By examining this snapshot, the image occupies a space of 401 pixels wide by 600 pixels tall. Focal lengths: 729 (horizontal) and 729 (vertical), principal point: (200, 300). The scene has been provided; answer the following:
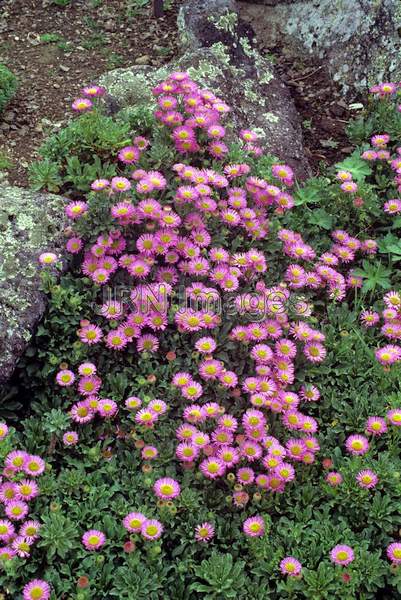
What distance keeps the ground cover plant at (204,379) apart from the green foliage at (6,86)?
3.99 feet

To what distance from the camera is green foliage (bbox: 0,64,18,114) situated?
511 cm

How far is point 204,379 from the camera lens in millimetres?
3166

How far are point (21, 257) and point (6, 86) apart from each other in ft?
7.58

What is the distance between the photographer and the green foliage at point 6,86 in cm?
511

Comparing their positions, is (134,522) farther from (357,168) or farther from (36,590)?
(357,168)

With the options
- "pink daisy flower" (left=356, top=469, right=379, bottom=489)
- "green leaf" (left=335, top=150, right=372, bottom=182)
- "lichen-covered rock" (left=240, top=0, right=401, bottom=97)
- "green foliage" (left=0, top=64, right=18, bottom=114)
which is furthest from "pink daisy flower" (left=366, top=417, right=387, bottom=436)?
"green foliage" (left=0, top=64, right=18, bottom=114)

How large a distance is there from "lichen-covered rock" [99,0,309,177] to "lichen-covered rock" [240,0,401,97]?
0.60 metres

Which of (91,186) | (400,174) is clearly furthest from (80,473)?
(400,174)

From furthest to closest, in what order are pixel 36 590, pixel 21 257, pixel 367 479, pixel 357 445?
pixel 21 257
pixel 357 445
pixel 367 479
pixel 36 590

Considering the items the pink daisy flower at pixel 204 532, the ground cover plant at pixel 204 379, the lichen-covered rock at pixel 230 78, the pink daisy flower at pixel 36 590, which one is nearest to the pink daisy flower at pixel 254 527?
the ground cover plant at pixel 204 379

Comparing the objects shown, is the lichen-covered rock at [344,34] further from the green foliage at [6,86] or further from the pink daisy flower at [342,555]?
the pink daisy flower at [342,555]

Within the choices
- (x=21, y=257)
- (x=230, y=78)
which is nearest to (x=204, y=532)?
(x=21, y=257)

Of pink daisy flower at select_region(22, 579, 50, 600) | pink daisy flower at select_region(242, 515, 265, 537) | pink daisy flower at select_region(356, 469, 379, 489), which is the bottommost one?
pink daisy flower at select_region(22, 579, 50, 600)

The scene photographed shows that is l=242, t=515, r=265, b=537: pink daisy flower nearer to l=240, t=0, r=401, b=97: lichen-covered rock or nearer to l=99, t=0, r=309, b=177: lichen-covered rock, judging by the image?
l=99, t=0, r=309, b=177: lichen-covered rock
